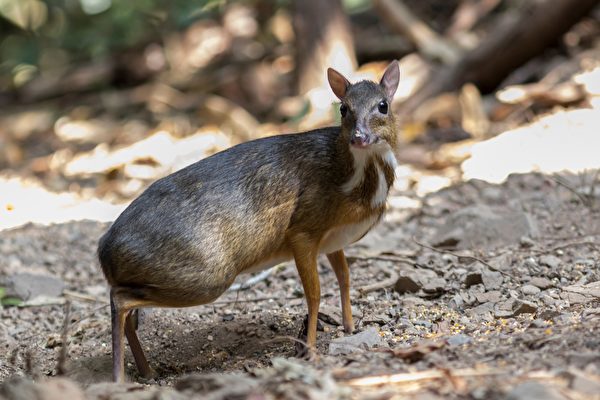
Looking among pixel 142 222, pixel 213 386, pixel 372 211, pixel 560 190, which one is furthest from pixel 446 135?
pixel 213 386

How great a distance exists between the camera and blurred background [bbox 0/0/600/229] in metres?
9.38

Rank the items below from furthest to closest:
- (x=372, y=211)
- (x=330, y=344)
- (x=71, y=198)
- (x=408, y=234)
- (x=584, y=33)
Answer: (x=584, y=33) → (x=71, y=198) → (x=408, y=234) → (x=372, y=211) → (x=330, y=344)

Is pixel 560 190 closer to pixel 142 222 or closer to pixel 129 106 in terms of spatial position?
pixel 142 222

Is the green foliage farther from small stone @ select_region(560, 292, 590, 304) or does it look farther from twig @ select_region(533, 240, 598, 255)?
small stone @ select_region(560, 292, 590, 304)

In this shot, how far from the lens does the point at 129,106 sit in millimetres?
14117

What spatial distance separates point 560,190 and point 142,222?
424cm

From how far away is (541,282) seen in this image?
570 cm

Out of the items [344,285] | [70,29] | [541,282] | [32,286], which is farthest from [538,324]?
[70,29]

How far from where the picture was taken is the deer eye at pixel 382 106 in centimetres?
517

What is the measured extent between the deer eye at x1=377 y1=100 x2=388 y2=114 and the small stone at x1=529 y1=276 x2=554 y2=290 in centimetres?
156

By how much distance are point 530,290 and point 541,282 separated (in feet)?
0.46

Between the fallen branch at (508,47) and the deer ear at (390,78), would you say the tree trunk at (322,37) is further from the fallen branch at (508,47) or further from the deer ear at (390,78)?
the deer ear at (390,78)

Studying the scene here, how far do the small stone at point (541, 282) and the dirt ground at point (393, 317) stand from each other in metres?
0.01

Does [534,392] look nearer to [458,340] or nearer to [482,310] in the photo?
[458,340]
